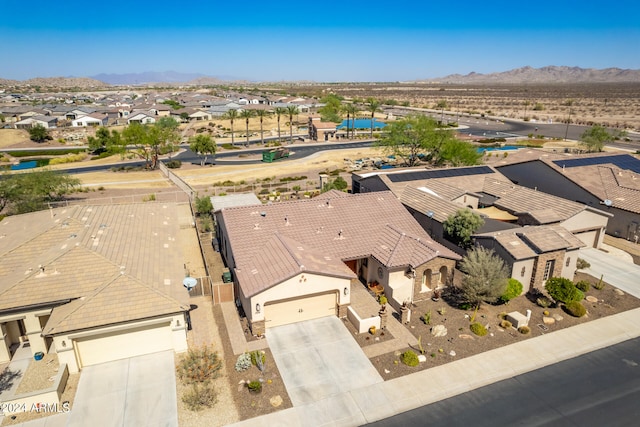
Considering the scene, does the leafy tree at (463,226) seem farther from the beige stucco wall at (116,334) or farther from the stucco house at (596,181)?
the beige stucco wall at (116,334)

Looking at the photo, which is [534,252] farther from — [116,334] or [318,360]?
[116,334]

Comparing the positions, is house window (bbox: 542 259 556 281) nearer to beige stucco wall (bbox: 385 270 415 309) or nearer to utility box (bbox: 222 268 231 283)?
beige stucco wall (bbox: 385 270 415 309)

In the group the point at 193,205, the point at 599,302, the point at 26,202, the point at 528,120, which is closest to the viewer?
the point at 599,302

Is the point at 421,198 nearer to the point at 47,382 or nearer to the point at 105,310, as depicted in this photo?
the point at 105,310

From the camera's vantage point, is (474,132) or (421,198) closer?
(421,198)

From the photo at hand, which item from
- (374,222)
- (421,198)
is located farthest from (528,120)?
(374,222)

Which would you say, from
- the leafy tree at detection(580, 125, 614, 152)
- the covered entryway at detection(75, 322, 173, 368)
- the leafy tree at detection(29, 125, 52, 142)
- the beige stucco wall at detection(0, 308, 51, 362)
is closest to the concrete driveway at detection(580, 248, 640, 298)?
the covered entryway at detection(75, 322, 173, 368)
